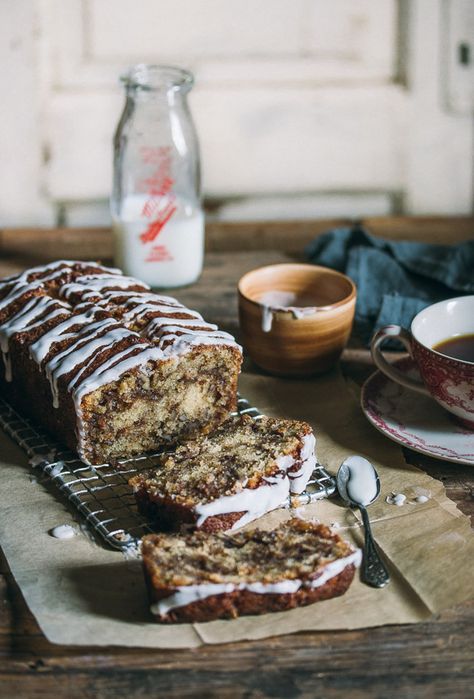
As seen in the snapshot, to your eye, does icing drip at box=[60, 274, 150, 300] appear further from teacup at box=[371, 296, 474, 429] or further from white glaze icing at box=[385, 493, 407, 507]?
white glaze icing at box=[385, 493, 407, 507]

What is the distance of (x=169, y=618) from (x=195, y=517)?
21 cm

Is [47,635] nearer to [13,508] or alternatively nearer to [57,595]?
[57,595]

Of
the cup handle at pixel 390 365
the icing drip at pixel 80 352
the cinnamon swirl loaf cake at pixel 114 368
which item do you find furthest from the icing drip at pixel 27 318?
the cup handle at pixel 390 365

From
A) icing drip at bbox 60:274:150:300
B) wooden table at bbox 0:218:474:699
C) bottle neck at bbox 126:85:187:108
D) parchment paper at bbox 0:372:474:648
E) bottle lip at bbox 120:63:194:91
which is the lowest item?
wooden table at bbox 0:218:474:699

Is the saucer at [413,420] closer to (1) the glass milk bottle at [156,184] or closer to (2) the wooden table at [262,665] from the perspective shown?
(2) the wooden table at [262,665]

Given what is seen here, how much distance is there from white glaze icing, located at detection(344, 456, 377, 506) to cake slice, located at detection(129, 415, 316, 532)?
75 millimetres

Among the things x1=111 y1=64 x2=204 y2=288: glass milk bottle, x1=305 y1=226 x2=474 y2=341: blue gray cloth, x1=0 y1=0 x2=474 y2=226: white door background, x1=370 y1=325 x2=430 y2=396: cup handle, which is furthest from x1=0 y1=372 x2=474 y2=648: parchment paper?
x1=0 y1=0 x2=474 y2=226: white door background

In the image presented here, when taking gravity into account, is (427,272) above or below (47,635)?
above

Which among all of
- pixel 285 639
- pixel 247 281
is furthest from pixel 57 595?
pixel 247 281

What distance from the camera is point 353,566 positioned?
1.46m

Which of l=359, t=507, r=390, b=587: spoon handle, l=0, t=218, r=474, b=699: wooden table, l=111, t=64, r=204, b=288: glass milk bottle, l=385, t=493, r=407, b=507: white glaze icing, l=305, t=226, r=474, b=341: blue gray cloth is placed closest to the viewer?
l=0, t=218, r=474, b=699: wooden table

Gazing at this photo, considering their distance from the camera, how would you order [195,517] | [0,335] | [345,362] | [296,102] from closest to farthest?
1. [195,517]
2. [0,335]
3. [345,362]
4. [296,102]

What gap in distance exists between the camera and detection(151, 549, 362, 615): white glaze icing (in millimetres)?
1380

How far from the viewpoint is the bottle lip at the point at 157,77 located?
2480 mm
